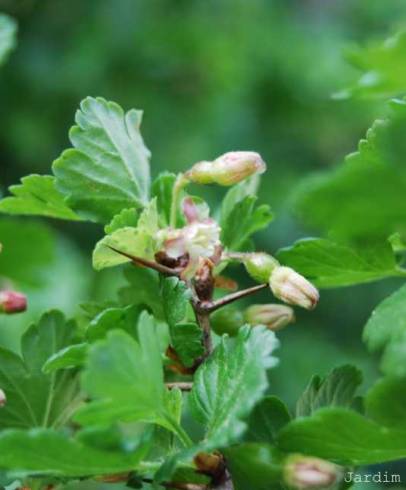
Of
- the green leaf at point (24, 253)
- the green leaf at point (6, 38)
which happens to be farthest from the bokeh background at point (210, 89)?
the green leaf at point (6, 38)

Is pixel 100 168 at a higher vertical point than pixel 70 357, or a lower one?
higher

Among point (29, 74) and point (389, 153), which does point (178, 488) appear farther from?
point (29, 74)

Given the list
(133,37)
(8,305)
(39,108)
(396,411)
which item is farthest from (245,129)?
(396,411)

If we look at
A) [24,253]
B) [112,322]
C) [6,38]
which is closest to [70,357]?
[112,322]

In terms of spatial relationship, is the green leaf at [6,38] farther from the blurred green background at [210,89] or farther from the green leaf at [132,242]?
the blurred green background at [210,89]

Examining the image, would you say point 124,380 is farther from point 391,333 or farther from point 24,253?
point 24,253
